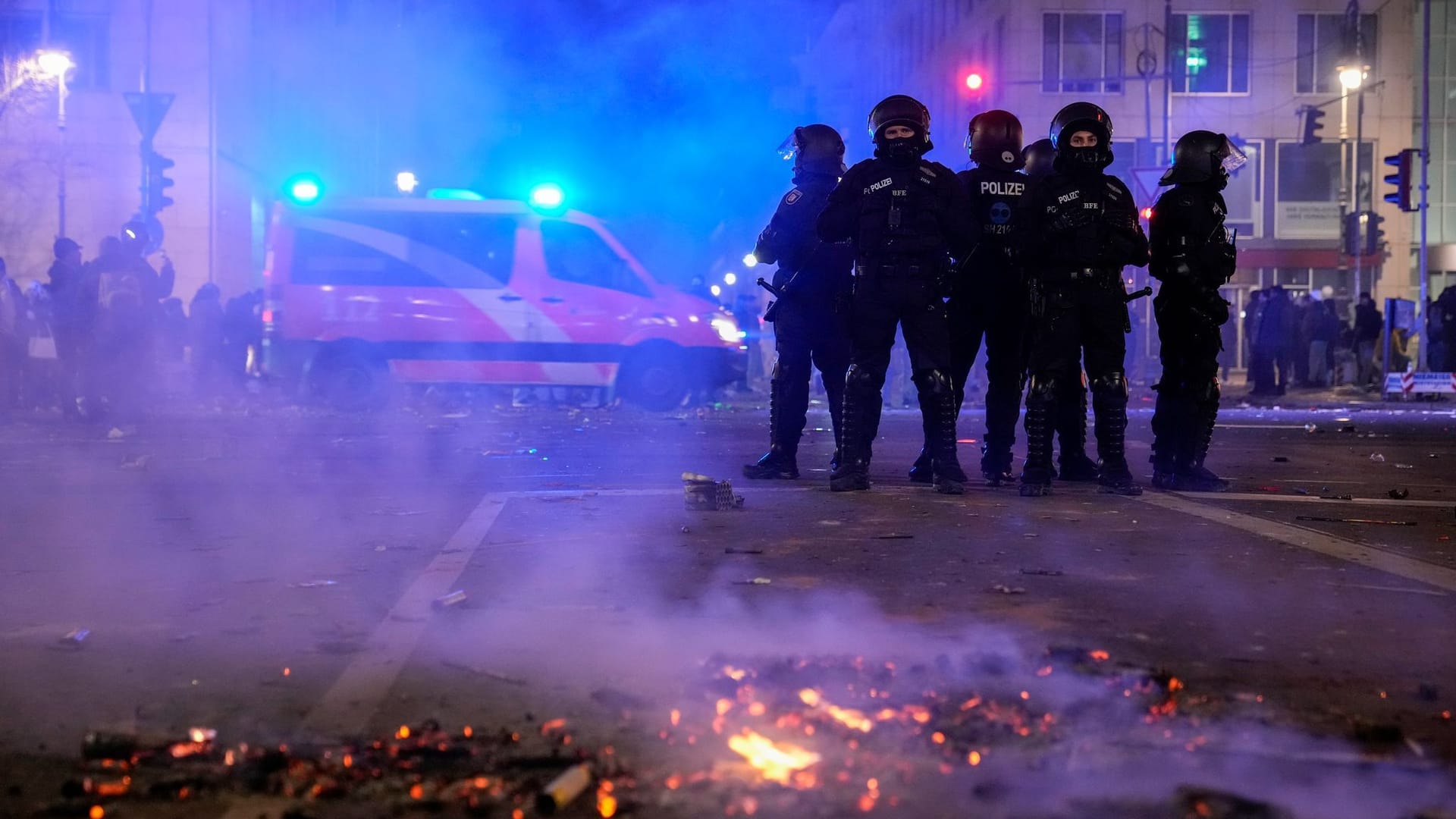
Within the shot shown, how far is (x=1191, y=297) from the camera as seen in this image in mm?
7637

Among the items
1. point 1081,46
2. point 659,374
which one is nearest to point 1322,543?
point 659,374

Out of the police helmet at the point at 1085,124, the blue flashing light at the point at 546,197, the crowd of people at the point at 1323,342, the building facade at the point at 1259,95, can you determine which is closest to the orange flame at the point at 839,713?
the police helmet at the point at 1085,124

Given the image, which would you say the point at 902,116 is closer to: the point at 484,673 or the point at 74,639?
the point at 484,673

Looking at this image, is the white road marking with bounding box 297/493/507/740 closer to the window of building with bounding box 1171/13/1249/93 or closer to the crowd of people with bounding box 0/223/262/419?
the crowd of people with bounding box 0/223/262/419

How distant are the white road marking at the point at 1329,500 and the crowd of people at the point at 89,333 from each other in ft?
33.5

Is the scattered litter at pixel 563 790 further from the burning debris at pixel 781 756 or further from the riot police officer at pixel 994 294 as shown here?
the riot police officer at pixel 994 294

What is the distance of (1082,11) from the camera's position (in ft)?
116

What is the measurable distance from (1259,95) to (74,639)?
36253 millimetres

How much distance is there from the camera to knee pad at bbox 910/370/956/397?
7285 millimetres

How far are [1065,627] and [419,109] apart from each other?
384 inches

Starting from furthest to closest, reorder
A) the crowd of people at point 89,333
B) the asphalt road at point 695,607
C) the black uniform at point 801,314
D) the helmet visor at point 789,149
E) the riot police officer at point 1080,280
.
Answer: the crowd of people at point 89,333 → the helmet visor at point 789,149 → the black uniform at point 801,314 → the riot police officer at point 1080,280 → the asphalt road at point 695,607

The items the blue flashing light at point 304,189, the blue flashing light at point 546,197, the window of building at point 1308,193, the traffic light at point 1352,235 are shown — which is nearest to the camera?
the blue flashing light at point 304,189

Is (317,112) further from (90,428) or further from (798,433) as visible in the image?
(798,433)

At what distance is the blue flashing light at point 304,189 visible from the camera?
15797 mm
